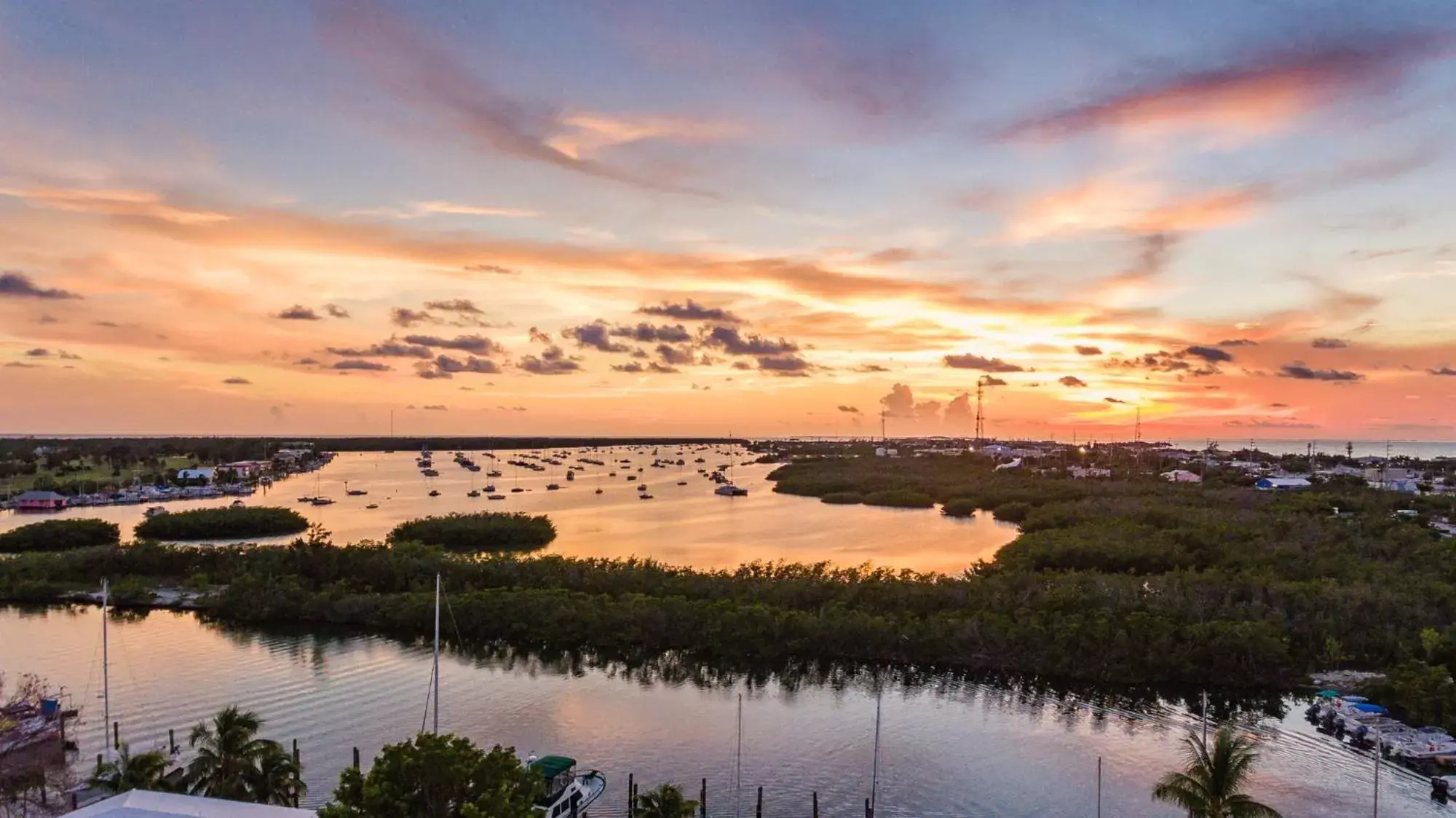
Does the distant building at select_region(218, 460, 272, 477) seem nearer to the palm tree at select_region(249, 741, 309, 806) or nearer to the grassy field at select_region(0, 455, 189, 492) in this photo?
the grassy field at select_region(0, 455, 189, 492)

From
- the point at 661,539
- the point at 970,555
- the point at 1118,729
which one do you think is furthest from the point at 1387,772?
the point at 661,539

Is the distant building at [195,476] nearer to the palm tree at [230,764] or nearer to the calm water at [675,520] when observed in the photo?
the calm water at [675,520]

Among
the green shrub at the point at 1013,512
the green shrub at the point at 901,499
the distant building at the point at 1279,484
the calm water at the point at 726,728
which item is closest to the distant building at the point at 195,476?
the calm water at the point at 726,728

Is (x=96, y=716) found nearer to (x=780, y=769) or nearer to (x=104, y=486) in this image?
(x=780, y=769)

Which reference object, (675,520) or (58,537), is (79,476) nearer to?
(58,537)

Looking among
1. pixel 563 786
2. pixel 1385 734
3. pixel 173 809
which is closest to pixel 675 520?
pixel 563 786

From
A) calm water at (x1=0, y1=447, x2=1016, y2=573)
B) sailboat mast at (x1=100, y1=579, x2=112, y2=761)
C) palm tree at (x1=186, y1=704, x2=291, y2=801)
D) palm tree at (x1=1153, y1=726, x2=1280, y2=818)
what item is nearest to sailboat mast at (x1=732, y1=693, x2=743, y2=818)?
palm tree at (x1=1153, y1=726, x2=1280, y2=818)
